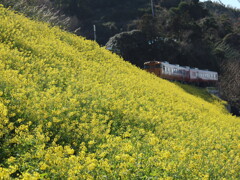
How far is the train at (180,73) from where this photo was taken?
29766mm

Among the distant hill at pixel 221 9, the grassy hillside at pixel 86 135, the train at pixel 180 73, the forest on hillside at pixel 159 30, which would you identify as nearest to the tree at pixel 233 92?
the forest on hillside at pixel 159 30

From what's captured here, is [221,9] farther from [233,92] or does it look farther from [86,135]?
[86,135]

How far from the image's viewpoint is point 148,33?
1439 inches

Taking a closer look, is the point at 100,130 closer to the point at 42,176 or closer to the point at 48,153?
the point at 48,153

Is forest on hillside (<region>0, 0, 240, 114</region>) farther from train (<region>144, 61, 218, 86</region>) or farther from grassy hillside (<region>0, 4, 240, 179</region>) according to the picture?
grassy hillside (<region>0, 4, 240, 179</region>)

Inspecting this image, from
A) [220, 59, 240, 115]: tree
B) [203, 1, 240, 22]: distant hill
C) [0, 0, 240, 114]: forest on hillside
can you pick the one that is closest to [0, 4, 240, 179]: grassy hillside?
[0, 0, 240, 114]: forest on hillside

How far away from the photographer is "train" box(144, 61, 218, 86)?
1172 inches

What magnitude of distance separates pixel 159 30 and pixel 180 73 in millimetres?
8915

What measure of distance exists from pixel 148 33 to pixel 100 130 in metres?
30.9

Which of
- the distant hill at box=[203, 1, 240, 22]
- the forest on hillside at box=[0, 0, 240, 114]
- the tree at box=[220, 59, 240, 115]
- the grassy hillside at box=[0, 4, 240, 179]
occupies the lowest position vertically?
the tree at box=[220, 59, 240, 115]

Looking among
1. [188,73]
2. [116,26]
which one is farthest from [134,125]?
[116,26]

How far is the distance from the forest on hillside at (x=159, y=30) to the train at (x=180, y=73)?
2.16 metres

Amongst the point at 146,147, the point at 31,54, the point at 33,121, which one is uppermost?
the point at 31,54

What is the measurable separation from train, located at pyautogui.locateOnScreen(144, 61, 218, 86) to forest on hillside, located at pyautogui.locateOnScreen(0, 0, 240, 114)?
7.09ft
